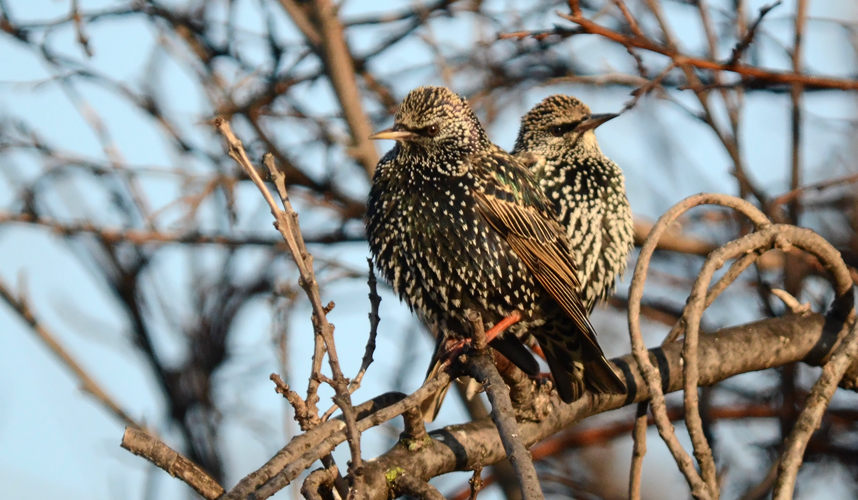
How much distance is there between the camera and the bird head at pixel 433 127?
3510 mm

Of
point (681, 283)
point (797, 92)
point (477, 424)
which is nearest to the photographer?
point (477, 424)

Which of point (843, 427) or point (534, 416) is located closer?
point (534, 416)

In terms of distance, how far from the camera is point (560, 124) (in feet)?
14.2

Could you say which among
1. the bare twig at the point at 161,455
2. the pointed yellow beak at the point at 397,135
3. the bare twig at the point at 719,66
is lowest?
the bare twig at the point at 161,455

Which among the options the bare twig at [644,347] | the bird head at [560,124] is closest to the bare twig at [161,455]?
the bare twig at [644,347]

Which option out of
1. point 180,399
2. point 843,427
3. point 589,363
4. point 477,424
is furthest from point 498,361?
point 843,427

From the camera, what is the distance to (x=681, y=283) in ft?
17.8

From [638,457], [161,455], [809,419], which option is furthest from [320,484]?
[809,419]

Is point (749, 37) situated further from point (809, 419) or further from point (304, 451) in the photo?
point (304, 451)

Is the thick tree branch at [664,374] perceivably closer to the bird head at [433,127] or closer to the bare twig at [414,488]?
the bare twig at [414,488]

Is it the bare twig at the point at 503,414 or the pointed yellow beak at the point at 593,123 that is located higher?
the pointed yellow beak at the point at 593,123

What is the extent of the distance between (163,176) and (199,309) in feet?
2.83

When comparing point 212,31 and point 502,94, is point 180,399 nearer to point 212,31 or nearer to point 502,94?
point 212,31

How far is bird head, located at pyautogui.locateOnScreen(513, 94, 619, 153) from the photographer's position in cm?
430
